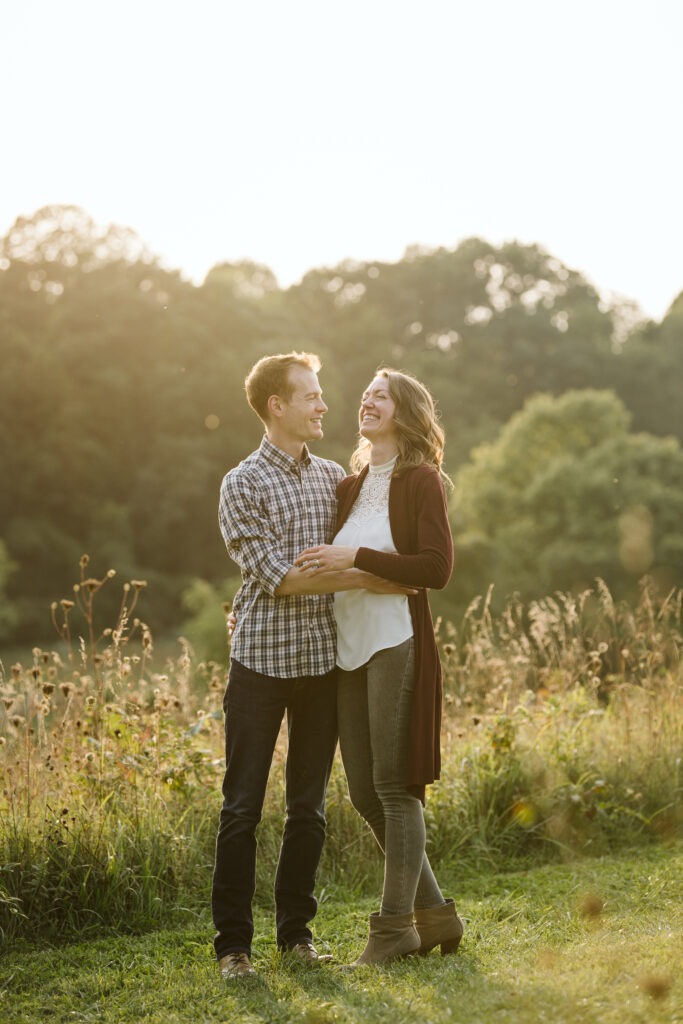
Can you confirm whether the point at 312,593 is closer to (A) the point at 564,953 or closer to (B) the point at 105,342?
(A) the point at 564,953

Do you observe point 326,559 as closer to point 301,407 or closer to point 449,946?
point 301,407

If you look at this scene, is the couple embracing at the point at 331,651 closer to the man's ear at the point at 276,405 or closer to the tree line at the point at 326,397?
the man's ear at the point at 276,405

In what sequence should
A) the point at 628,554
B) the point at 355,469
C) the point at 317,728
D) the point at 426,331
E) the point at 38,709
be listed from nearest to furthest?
the point at 317,728 < the point at 355,469 < the point at 38,709 < the point at 628,554 < the point at 426,331

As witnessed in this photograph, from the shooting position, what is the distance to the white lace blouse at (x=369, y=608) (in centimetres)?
339

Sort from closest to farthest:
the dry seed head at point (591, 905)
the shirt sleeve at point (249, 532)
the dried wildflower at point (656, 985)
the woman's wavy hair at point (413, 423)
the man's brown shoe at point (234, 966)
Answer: the dried wildflower at point (656, 985) → the man's brown shoe at point (234, 966) → the shirt sleeve at point (249, 532) → the woman's wavy hair at point (413, 423) → the dry seed head at point (591, 905)

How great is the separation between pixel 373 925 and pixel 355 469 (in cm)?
172

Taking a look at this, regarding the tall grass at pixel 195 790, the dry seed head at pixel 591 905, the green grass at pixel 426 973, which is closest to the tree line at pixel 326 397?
the tall grass at pixel 195 790

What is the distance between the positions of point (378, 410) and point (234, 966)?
6.60 feet

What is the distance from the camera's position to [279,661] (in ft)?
11.2

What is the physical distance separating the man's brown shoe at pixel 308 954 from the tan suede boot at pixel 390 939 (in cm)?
13

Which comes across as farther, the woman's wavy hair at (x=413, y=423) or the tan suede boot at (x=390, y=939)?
the woman's wavy hair at (x=413, y=423)

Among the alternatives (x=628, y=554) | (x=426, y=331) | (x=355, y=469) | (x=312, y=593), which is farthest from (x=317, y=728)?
(x=426, y=331)

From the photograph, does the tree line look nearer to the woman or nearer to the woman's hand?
the woman

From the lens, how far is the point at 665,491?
18266 mm
